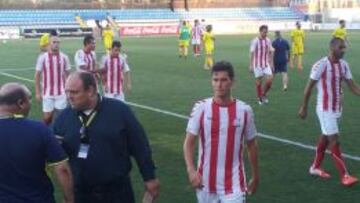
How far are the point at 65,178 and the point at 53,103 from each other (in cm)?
751

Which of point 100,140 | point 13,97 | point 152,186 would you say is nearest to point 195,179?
point 152,186

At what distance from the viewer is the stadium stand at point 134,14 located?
65250 millimetres

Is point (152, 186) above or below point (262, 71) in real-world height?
above

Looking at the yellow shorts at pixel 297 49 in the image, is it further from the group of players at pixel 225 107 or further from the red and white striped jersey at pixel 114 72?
the red and white striped jersey at pixel 114 72

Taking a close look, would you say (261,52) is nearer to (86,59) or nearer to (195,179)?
(86,59)

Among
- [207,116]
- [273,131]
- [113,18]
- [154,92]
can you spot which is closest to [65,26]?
[113,18]

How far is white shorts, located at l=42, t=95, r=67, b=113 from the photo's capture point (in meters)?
11.8

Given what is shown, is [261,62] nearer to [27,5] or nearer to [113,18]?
[113,18]

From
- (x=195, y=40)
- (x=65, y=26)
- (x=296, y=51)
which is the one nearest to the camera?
(x=296, y=51)

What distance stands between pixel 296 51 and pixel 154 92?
10.5 m

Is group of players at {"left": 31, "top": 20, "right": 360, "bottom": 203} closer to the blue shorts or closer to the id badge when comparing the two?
the id badge

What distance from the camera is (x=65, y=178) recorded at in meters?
4.53

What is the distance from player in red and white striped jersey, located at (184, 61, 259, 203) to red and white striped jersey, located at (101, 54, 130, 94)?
22.3 ft

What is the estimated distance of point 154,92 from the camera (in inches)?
757
